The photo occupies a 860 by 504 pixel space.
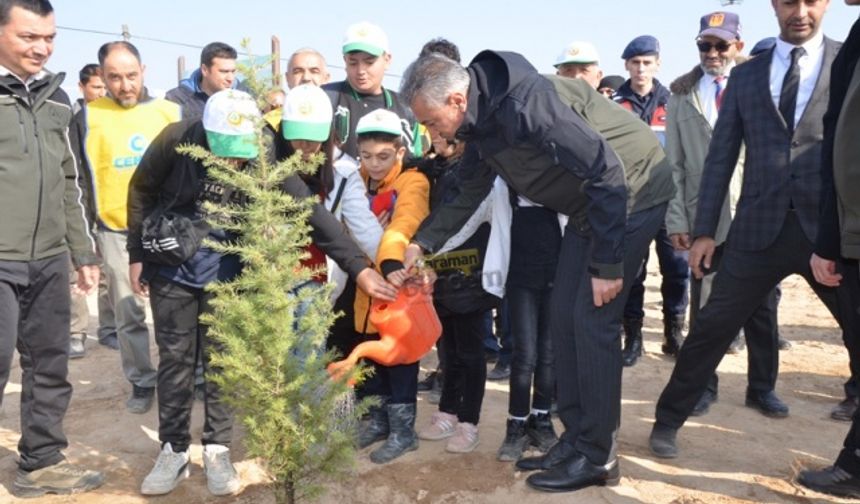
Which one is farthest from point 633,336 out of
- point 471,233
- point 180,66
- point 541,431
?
point 180,66

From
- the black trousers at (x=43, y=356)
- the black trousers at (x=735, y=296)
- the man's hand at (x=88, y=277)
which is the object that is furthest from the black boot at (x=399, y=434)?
the man's hand at (x=88, y=277)

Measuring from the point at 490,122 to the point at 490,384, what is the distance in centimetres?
266

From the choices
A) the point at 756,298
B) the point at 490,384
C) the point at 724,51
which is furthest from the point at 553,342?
the point at 724,51

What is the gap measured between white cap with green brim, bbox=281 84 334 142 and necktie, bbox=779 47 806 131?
2.36m

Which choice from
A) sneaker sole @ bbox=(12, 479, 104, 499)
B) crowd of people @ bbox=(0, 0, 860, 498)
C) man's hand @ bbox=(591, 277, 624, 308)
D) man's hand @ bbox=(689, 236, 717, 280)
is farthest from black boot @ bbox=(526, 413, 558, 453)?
sneaker sole @ bbox=(12, 479, 104, 499)

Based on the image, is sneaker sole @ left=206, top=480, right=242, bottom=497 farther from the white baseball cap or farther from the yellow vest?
the white baseball cap

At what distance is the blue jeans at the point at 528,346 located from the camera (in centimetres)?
388

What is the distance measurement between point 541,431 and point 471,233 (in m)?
1.16

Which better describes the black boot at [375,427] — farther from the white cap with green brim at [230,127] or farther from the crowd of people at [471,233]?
the white cap with green brim at [230,127]

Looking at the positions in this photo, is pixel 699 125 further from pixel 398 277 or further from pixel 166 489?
pixel 166 489

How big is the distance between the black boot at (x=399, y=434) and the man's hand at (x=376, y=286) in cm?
74

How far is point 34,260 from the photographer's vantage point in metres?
3.80

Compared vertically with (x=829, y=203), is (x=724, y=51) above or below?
above

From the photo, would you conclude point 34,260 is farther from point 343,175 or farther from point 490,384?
point 490,384
